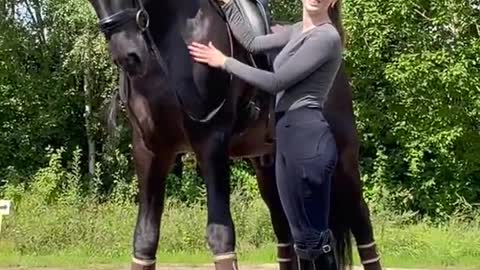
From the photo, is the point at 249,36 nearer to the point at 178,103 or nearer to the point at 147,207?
the point at 178,103

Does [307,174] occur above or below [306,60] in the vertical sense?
below

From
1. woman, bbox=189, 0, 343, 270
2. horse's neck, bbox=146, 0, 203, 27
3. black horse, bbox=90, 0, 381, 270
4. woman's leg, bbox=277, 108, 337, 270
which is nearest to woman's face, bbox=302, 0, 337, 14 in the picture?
woman, bbox=189, 0, 343, 270

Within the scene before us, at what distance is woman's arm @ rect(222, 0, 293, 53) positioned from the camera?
4.21m

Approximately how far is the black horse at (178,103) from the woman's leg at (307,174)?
1.71ft

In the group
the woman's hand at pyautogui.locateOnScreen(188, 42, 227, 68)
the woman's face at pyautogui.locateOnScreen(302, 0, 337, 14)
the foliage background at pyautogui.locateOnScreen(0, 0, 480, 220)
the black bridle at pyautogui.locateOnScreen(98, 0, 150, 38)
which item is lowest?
the woman's hand at pyautogui.locateOnScreen(188, 42, 227, 68)

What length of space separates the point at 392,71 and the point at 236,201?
405cm

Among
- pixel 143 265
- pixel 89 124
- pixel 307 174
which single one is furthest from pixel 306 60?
pixel 89 124

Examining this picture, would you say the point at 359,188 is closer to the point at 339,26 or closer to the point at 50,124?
the point at 339,26

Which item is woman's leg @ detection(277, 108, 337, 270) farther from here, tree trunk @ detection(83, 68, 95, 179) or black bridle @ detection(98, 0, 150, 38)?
tree trunk @ detection(83, 68, 95, 179)

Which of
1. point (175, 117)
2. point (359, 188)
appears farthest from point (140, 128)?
point (359, 188)

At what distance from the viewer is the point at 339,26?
14.0 feet

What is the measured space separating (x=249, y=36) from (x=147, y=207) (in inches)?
36.7

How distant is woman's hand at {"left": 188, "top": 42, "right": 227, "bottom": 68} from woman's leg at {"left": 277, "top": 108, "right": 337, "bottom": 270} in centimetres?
44

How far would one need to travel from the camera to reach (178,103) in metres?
4.07
